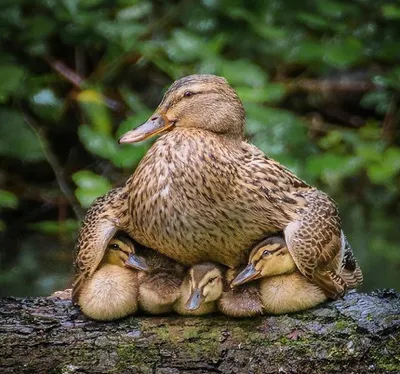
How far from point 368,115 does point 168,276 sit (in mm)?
4401

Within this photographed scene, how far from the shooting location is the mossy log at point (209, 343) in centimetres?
327

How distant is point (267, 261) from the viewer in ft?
10.5

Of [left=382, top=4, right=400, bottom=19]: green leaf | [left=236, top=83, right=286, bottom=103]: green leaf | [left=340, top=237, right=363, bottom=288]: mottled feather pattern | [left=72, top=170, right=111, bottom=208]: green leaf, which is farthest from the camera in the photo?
[left=382, top=4, right=400, bottom=19]: green leaf

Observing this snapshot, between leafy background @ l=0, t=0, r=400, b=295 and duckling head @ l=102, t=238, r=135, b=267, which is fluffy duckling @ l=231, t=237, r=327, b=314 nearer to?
duckling head @ l=102, t=238, r=135, b=267

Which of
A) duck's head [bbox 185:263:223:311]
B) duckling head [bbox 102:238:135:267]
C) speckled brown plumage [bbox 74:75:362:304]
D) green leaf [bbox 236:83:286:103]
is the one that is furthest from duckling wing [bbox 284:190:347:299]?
green leaf [bbox 236:83:286:103]

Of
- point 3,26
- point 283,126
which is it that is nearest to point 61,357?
point 283,126

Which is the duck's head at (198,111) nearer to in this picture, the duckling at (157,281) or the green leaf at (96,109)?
the duckling at (157,281)

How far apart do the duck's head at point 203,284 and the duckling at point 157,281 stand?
0.08 m

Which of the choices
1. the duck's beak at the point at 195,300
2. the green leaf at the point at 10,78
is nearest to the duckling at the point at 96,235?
the duck's beak at the point at 195,300

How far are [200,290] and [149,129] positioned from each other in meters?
0.55

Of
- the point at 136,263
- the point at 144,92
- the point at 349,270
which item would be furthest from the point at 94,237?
the point at 144,92

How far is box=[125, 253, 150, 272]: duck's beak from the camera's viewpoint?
10.9 feet

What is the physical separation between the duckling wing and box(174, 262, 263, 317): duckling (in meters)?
0.19

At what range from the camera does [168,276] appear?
10.9ft
